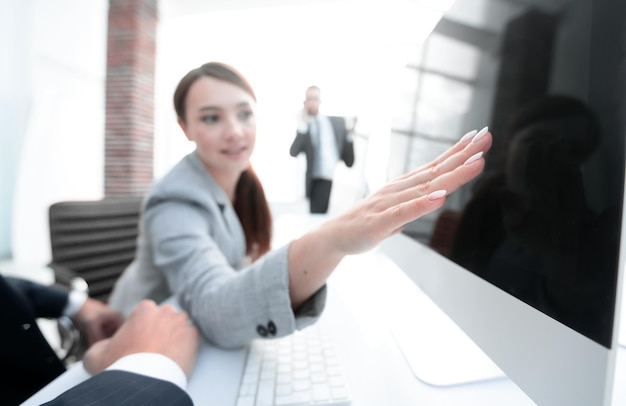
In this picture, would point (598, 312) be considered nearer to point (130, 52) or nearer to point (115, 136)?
point (130, 52)

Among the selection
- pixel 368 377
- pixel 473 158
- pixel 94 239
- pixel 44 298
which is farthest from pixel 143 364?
pixel 94 239

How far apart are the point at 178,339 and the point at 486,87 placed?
1.24 feet

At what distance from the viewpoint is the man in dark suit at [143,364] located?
250 millimetres

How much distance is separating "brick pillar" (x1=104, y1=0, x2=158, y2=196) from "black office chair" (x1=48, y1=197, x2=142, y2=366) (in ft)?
1.50

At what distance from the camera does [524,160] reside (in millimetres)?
222

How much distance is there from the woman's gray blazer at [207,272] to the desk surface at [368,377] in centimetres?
4

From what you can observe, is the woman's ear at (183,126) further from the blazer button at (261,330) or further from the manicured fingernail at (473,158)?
the manicured fingernail at (473,158)

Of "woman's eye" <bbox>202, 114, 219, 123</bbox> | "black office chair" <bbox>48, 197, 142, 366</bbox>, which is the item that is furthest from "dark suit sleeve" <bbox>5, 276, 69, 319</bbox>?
"woman's eye" <bbox>202, 114, 219, 123</bbox>

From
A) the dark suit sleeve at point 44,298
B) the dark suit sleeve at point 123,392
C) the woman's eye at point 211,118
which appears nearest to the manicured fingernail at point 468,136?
the dark suit sleeve at point 123,392

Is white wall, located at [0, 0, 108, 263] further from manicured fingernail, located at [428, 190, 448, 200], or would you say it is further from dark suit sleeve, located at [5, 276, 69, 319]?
manicured fingernail, located at [428, 190, 448, 200]

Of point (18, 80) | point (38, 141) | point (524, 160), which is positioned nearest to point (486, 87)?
point (524, 160)

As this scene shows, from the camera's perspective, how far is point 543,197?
20 centimetres

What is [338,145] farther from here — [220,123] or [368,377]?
[368,377]

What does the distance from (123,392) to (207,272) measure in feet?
0.56
